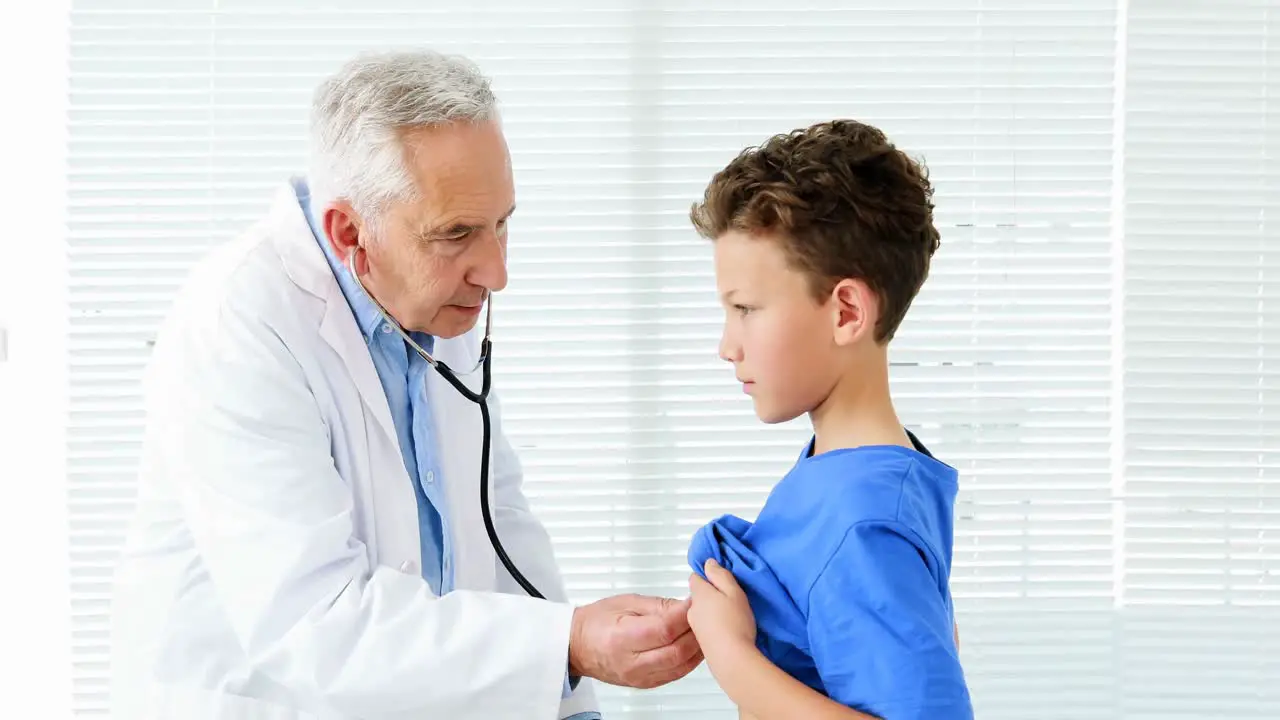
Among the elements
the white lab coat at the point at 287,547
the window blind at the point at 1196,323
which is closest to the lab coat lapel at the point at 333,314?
the white lab coat at the point at 287,547

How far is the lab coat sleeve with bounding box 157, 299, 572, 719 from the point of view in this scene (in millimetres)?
1179

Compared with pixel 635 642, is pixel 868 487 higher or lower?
higher

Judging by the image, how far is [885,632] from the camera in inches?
36.9

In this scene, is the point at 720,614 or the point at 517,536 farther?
the point at 517,536

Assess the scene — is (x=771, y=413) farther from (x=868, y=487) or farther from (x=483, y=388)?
(x=483, y=388)

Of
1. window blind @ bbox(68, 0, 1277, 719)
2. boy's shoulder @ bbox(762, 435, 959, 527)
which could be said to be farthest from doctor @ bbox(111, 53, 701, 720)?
window blind @ bbox(68, 0, 1277, 719)

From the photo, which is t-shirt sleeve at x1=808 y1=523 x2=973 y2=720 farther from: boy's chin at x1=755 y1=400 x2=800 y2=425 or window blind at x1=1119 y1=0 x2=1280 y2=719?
window blind at x1=1119 y1=0 x2=1280 y2=719

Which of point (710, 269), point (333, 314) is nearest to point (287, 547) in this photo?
point (333, 314)

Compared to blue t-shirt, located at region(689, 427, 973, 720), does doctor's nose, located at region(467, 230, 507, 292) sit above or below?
above

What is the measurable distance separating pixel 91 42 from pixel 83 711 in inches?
54.5

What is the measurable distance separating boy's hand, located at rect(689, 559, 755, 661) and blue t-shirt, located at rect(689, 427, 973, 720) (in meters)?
0.02

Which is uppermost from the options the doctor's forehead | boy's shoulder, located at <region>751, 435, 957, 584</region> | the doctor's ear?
the doctor's forehead

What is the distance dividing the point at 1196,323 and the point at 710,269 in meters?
1.06

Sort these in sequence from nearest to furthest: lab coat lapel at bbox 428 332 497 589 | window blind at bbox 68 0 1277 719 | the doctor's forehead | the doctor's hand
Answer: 1. the doctor's hand
2. the doctor's forehead
3. lab coat lapel at bbox 428 332 497 589
4. window blind at bbox 68 0 1277 719
